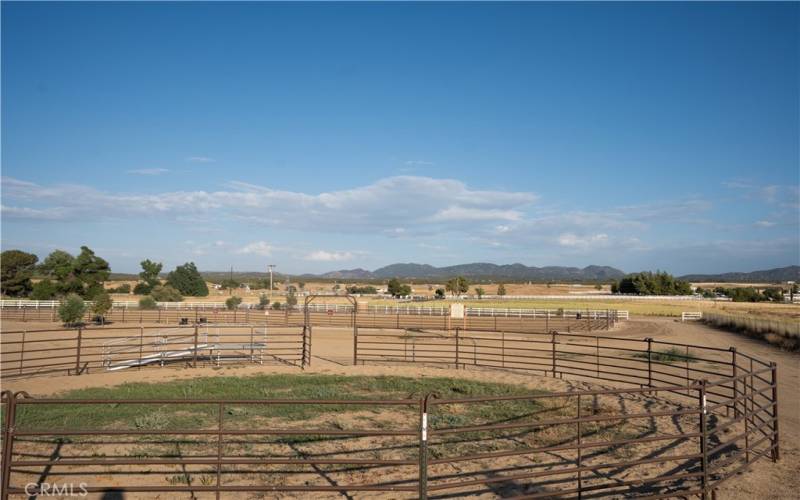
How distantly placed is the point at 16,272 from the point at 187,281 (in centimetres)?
2509

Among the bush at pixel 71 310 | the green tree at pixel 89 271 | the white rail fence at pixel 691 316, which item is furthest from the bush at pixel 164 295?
the white rail fence at pixel 691 316

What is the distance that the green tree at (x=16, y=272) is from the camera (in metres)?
68.4

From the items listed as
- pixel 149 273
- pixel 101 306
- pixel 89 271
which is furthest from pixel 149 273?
pixel 101 306

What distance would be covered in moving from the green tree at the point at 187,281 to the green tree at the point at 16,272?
20024mm

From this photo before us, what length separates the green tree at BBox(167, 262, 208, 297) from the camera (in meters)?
91.3

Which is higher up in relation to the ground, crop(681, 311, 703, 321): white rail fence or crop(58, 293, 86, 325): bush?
crop(58, 293, 86, 325): bush

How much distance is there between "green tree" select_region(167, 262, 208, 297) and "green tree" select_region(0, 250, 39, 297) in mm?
20024

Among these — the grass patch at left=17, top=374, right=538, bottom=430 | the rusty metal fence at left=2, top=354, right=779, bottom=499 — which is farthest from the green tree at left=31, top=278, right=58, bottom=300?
the rusty metal fence at left=2, top=354, right=779, bottom=499

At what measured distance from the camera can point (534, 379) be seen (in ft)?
52.9

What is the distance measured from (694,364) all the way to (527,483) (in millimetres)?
15527

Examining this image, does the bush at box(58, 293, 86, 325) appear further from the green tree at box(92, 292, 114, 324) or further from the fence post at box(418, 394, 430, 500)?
the fence post at box(418, 394, 430, 500)

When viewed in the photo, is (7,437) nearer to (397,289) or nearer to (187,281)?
(397,289)

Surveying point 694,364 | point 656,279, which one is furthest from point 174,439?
point 656,279

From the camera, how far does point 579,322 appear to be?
39.6 metres
